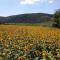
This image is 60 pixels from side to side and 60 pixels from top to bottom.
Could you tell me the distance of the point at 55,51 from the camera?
57.1 feet

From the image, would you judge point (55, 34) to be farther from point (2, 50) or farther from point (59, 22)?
point (59, 22)

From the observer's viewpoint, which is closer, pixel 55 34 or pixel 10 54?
pixel 10 54

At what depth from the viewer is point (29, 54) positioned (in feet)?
51.8

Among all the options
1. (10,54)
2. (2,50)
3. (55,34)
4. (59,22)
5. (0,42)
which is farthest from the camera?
(59,22)

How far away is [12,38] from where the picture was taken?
21.3 m

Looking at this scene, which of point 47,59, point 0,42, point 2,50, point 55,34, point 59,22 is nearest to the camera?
point 47,59

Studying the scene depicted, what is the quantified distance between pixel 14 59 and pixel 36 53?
4.03ft

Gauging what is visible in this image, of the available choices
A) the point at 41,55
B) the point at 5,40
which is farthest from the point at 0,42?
the point at 41,55

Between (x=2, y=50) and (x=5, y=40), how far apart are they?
117 inches

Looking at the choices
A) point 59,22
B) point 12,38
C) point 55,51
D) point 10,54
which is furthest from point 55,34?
point 59,22

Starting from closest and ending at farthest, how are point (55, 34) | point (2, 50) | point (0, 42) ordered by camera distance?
point (2, 50), point (0, 42), point (55, 34)

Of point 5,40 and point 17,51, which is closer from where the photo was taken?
point 17,51

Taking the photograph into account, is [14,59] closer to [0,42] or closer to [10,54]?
[10,54]

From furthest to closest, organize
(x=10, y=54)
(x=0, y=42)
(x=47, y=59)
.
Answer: (x=0, y=42)
(x=10, y=54)
(x=47, y=59)
